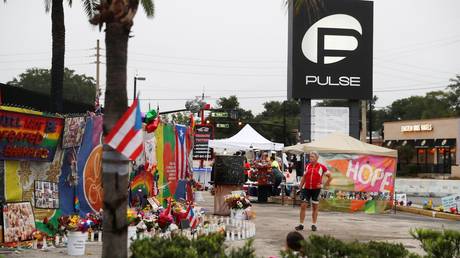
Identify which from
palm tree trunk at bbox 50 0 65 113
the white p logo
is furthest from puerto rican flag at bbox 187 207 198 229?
the white p logo

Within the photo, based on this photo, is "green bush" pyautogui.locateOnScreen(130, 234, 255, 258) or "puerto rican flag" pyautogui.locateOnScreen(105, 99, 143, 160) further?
"puerto rican flag" pyautogui.locateOnScreen(105, 99, 143, 160)

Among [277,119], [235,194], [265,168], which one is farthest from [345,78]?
[277,119]

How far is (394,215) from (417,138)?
163 feet

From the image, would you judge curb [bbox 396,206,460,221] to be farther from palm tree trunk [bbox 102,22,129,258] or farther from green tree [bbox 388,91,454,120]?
green tree [bbox 388,91,454,120]

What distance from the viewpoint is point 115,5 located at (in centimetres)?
Result: 650

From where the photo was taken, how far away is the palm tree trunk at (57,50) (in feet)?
71.1

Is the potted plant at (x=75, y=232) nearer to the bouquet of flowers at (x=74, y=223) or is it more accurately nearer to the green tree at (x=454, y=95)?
the bouquet of flowers at (x=74, y=223)

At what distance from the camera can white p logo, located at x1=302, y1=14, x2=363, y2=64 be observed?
36812mm

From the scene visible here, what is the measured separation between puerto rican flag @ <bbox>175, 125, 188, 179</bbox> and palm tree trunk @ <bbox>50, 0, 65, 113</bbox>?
5.87 meters

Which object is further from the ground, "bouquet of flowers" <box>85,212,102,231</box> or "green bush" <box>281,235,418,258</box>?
"green bush" <box>281,235,418,258</box>

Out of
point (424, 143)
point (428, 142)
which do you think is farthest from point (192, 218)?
point (424, 143)

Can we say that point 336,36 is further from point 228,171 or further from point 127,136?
point 127,136

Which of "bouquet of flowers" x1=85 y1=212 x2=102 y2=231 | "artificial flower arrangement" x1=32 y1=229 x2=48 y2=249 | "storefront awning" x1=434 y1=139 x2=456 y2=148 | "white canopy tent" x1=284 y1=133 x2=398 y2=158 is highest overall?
"storefront awning" x1=434 y1=139 x2=456 y2=148

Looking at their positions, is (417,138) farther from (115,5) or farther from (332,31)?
(115,5)
